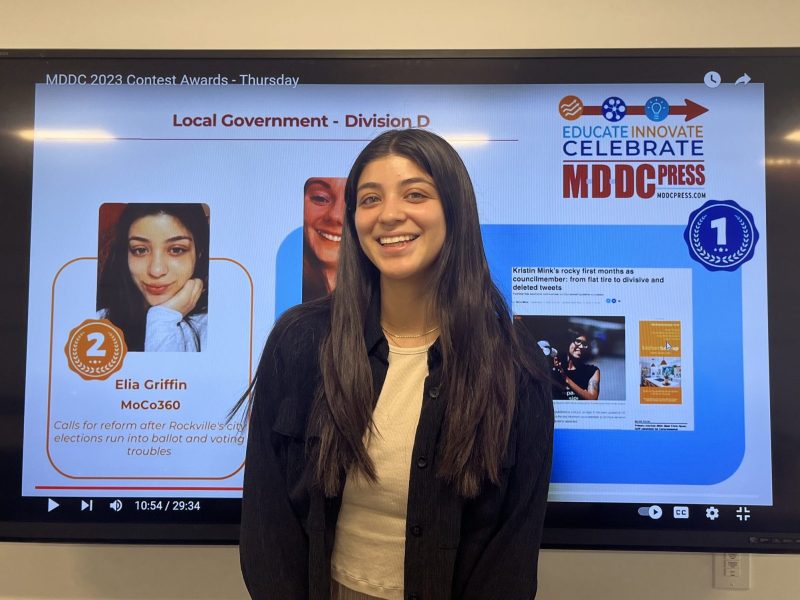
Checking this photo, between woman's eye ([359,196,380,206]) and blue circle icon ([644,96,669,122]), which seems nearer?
woman's eye ([359,196,380,206])

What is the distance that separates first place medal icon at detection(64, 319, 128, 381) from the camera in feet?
5.61

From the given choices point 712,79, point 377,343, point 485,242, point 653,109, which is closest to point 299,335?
point 377,343

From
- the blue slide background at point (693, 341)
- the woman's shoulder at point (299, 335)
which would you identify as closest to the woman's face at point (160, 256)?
the blue slide background at point (693, 341)

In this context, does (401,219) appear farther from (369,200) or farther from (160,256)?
(160,256)

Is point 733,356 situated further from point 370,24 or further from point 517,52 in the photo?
point 370,24

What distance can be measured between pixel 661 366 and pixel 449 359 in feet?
2.63

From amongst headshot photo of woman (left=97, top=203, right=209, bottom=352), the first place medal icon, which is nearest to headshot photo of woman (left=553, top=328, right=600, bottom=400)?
headshot photo of woman (left=97, top=203, right=209, bottom=352)

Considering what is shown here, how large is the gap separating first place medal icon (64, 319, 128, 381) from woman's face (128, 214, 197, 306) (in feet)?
0.48

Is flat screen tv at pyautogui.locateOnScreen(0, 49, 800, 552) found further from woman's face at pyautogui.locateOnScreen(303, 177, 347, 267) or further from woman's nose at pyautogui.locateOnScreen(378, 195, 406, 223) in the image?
woman's nose at pyautogui.locateOnScreen(378, 195, 406, 223)

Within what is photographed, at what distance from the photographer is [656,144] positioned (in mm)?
1719

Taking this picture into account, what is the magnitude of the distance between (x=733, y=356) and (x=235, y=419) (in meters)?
1.37

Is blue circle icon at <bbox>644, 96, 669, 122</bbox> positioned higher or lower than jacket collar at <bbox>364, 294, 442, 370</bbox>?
higher

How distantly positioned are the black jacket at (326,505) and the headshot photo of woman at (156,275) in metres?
0.61

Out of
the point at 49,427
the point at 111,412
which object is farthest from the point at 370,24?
the point at 49,427
